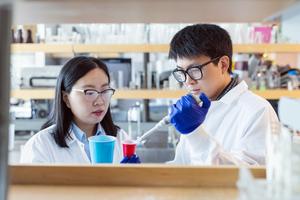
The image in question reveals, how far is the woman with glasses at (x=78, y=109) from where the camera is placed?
5.82 feet

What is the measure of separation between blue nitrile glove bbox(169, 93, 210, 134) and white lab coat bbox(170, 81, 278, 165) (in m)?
0.02

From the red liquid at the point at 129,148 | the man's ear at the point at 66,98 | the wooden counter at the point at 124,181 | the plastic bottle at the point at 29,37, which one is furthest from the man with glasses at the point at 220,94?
the plastic bottle at the point at 29,37

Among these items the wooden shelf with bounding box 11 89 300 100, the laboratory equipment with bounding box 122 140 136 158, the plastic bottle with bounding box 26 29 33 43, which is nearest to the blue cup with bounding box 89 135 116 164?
the laboratory equipment with bounding box 122 140 136 158

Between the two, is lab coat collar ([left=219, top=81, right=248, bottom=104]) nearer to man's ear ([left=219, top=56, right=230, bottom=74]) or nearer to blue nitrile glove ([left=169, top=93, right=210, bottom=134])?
man's ear ([left=219, top=56, right=230, bottom=74])

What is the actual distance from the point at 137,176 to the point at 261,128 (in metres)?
0.76

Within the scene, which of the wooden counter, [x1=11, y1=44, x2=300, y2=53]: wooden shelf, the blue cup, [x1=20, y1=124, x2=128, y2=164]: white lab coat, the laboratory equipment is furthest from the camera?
[x1=11, y1=44, x2=300, y2=53]: wooden shelf

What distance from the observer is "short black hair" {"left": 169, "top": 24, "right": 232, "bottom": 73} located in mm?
1696

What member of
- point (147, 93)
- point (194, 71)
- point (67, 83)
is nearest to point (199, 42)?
point (194, 71)

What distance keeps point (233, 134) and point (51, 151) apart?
827 millimetres

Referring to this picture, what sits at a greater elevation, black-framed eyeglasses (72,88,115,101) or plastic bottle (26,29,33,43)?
plastic bottle (26,29,33,43)

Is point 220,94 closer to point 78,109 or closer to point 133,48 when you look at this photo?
point 78,109

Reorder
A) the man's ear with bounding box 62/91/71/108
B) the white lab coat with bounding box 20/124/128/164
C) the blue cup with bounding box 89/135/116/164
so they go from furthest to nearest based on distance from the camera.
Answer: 1. the man's ear with bounding box 62/91/71/108
2. the white lab coat with bounding box 20/124/128/164
3. the blue cup with bounding box 89/135/116/164

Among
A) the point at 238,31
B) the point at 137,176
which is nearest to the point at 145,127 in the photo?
the point at 238,31

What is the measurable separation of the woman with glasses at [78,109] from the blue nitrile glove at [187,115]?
524 millimetres
